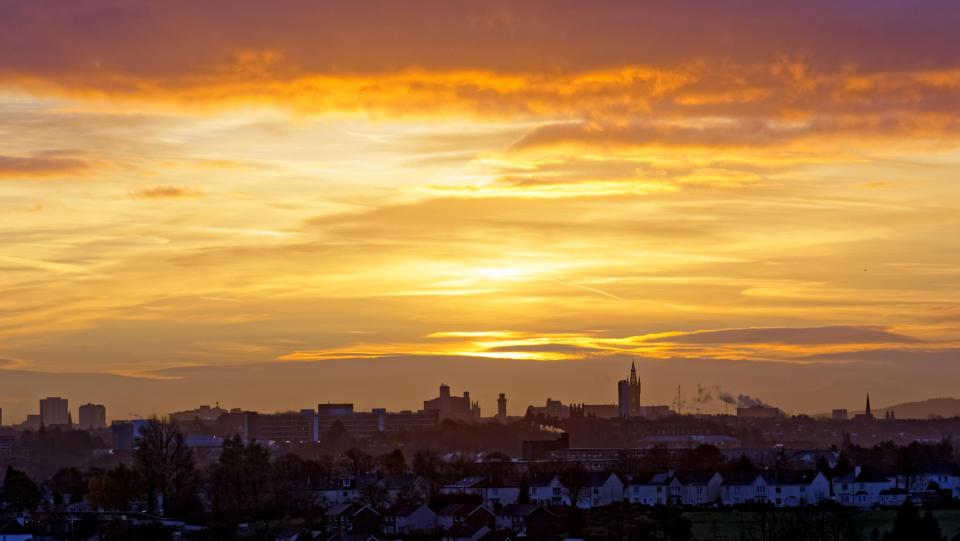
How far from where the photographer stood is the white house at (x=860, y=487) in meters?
94.4

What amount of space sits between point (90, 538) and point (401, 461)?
42.4m

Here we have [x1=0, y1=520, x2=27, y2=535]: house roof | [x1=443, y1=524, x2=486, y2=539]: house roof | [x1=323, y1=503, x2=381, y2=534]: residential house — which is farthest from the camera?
[x1=323, y1=503, x2=381, y2=534]: residential house

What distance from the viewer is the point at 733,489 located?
318ft

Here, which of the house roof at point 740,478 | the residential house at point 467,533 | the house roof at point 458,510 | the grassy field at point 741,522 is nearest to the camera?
the grassy field at point 741,522

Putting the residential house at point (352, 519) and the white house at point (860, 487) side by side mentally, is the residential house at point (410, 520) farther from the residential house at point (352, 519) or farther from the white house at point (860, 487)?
Answer: the white house at point (860, 487)

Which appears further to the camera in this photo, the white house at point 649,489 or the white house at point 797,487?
the white house at point 649,489

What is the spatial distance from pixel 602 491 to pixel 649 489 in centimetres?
273

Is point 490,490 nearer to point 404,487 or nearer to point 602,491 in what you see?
point 404,487

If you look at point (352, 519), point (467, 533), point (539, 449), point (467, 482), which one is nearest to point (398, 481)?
point (467, 482)

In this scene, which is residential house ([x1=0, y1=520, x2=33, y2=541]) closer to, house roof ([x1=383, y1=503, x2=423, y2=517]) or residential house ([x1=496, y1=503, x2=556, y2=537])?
house roof ([x1=383, y1=503, x2=423, y2=517])

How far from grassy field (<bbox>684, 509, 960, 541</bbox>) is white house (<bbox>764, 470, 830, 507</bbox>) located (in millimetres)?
7828

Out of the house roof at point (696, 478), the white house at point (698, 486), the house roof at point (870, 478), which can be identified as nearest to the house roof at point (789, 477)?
the house roof at point (870, 478)

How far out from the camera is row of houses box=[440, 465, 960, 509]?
3740 inches

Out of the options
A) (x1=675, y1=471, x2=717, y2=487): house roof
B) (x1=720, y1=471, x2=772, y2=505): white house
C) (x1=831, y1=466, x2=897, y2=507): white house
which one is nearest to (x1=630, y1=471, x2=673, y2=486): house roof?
(x1=675, y1=471, x2=717, y2=487): house roof
